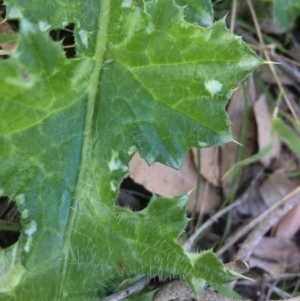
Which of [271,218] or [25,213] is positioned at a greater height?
[25,213]

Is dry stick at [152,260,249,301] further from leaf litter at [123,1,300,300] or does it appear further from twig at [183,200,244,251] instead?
leaf litter at [123,1,300,300]

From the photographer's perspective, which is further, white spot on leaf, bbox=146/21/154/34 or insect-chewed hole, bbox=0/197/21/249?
insect-chewed hole, bbox=0/197/21/249

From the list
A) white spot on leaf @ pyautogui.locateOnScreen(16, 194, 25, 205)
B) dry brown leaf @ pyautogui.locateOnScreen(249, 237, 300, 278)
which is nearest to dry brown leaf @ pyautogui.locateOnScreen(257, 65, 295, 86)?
dry brown leaf @ pyautogui.locateOnScreen(249, 237, 300, 278)

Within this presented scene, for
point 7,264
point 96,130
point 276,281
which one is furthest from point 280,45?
point 7,264

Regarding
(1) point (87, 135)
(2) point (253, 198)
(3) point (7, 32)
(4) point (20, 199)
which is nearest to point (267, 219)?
(2) point (253, 198)

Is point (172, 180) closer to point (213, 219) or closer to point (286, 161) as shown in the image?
point (213, 219)

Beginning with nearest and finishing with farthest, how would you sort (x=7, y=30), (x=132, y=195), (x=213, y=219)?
(x=7, y=30) < (x=132, y=195) < (x=213, y=219)
